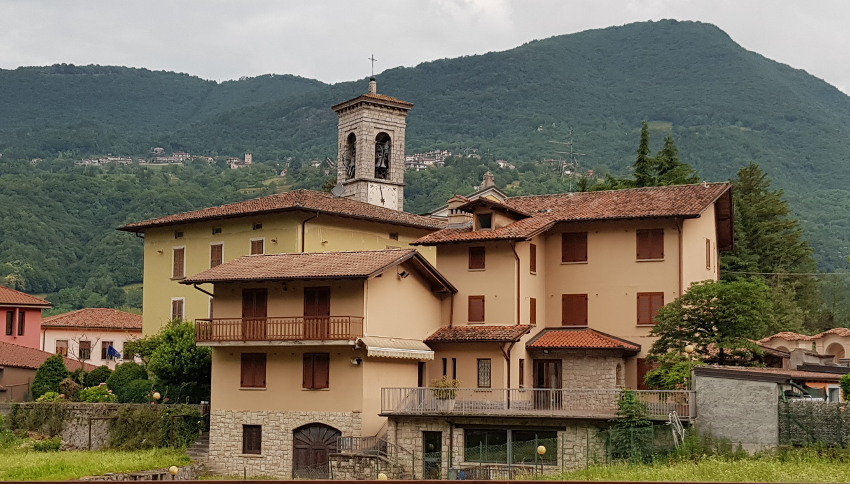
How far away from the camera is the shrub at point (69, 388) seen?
5178cm

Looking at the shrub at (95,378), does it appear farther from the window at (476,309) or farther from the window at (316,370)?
the window at (476,309)

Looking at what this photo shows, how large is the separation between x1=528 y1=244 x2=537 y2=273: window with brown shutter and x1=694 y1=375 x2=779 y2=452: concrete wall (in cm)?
1095

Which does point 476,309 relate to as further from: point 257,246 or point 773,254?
point 773,254

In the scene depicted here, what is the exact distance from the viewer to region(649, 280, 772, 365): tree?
40.5m

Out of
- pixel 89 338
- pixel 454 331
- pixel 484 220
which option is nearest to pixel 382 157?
pixel 484 220

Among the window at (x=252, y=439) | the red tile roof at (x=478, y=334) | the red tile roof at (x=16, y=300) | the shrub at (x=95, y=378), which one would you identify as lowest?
the window at (x=252, y=439)

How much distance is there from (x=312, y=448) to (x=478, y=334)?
7.12 metres

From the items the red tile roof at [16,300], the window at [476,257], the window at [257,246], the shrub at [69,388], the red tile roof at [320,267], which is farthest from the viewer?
the red tile roof at [16,300]

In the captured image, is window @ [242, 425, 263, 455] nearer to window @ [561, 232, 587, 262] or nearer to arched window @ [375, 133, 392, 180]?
window @ [561, 232, 587, 262]

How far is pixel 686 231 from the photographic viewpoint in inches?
1750

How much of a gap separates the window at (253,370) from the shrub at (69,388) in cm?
1222

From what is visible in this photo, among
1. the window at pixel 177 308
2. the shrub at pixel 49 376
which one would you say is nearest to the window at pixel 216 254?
the window at pixel 177 308

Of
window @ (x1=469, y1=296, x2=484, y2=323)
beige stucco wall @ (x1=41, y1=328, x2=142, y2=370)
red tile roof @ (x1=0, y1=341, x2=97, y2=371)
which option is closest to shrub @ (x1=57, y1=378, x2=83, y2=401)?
red tile roof @ (x1=0, y1=341, x2=97, y2=371)

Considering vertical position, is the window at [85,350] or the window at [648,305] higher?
the window at [648,305]
